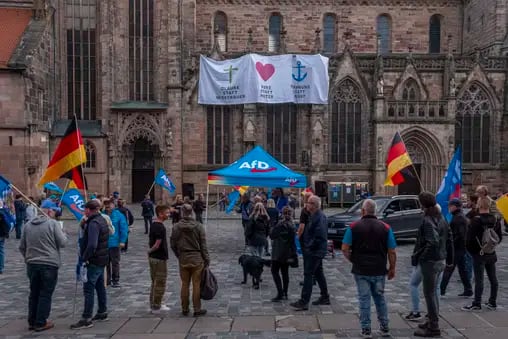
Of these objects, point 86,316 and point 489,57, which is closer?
point 86,316

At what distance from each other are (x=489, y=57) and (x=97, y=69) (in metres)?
23.3

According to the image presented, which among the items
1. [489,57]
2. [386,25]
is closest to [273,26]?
[386,25]

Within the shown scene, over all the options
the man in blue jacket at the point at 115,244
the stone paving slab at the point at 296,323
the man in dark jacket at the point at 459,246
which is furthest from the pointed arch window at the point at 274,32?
the stone paving slab at the point at 296,323

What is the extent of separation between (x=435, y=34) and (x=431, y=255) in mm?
32797

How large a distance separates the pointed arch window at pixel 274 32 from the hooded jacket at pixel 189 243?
94.1 ft

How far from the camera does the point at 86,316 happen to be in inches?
299

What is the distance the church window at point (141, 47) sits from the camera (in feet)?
101

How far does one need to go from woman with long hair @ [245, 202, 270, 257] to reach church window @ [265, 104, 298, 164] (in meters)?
20.9

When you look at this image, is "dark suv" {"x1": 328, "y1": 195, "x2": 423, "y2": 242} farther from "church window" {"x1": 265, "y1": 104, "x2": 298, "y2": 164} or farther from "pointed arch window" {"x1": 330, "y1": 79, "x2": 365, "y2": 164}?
"church window" {"x1": 265, "y1": 104, "x2": 298, "y2": 164}

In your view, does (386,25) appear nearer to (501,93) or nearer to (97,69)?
(501,93)

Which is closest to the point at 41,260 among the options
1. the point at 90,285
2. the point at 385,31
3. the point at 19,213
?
the point at 90,285

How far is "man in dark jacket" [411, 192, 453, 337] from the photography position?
22.5ft

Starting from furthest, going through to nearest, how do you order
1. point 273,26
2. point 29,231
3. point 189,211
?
point 273,26 → point 189,211 → point 29,231

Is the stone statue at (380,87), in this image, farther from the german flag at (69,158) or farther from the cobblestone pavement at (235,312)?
the german flag at (69,158)
